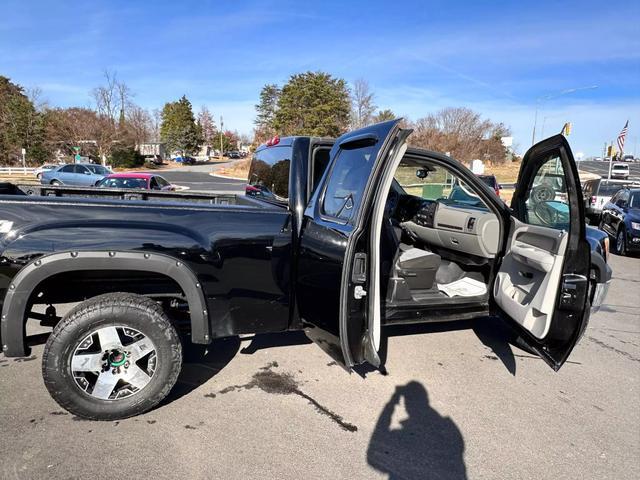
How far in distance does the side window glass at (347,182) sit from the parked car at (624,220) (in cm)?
894

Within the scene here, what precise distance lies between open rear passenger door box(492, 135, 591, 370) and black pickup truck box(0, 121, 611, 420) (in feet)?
0.04

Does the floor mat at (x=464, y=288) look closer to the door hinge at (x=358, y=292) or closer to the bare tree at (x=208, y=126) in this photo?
the door hinge at (x=358, y=292)

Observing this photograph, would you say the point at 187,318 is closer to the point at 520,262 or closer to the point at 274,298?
the point at 274,298

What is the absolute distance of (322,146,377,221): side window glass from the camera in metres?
2.84

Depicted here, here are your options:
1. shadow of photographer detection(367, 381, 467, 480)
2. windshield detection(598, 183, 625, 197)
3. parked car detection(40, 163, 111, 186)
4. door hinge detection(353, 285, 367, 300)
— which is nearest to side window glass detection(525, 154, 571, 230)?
door hinge detection(353, 285, 367, 300)

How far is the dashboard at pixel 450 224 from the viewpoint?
4.01 meters

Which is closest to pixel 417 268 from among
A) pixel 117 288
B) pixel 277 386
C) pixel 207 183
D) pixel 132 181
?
pixel 277 386

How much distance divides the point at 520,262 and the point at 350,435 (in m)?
1.91

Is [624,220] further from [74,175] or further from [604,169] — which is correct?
[604,169]

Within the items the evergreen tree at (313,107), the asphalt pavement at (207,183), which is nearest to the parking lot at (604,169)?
the evergreen tree at (313,107)

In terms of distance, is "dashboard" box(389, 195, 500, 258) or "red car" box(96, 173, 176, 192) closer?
"dashboard" box(389, 195, 500, 258)

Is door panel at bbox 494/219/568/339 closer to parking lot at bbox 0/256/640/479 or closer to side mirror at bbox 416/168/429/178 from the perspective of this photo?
parking lot at bbox 0/256/640/479

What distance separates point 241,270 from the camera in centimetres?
291

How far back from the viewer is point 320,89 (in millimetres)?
45156
